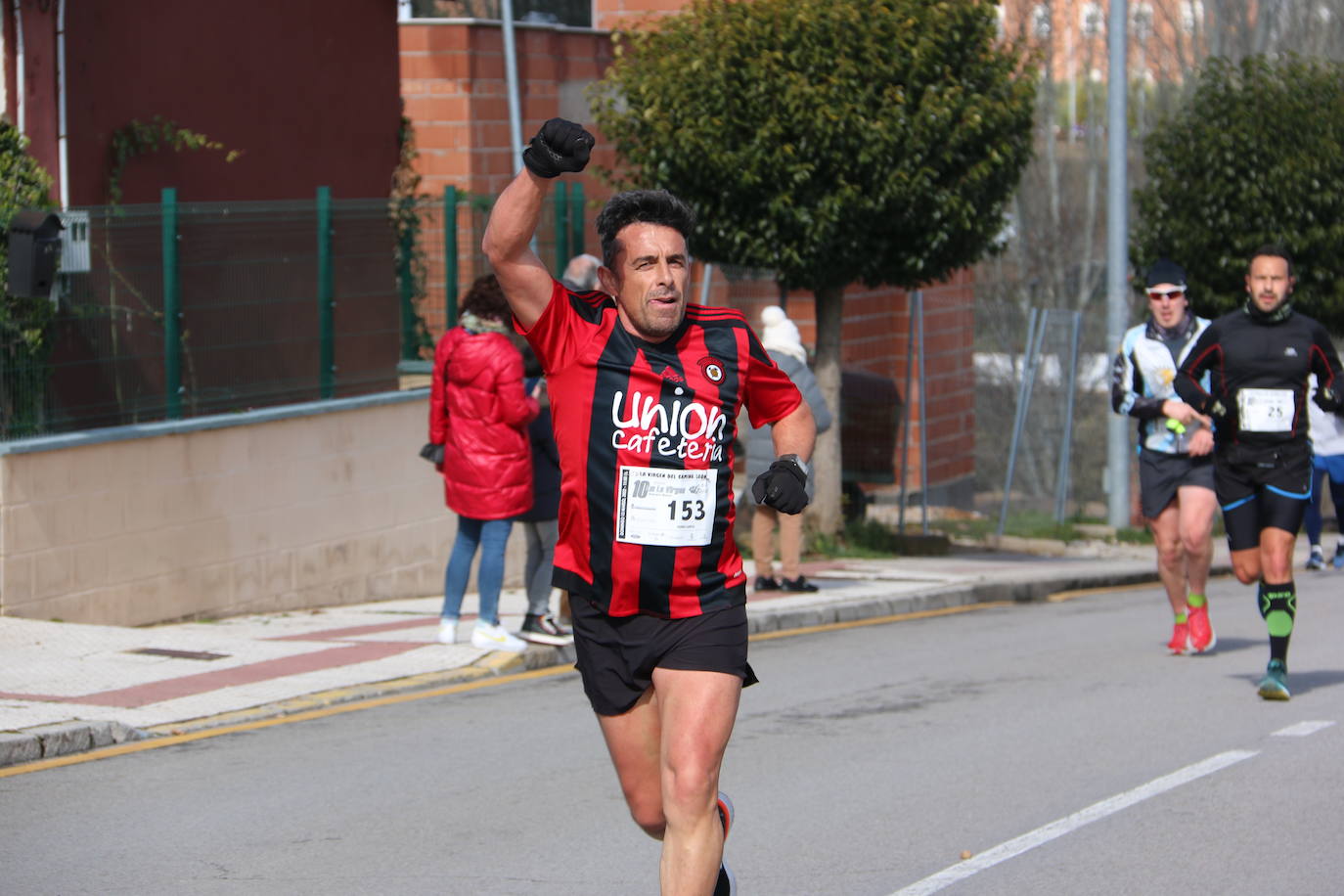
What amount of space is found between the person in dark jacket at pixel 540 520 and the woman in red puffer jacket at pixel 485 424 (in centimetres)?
24

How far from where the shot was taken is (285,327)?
43.8ft

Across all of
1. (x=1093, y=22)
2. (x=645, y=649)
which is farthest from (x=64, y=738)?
(x=1093, y=22)

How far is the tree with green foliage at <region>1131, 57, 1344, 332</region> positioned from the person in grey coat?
9.30m

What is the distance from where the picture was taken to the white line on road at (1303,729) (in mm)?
8484

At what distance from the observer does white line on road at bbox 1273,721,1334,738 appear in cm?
848

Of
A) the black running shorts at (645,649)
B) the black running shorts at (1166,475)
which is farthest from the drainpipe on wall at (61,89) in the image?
the black running shorts at (645,649)

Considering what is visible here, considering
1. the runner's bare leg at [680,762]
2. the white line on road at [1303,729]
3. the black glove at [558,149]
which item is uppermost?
the black glove at [558,149]

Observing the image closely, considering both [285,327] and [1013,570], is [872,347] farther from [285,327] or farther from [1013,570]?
[285,327]

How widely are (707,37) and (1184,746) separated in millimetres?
8844

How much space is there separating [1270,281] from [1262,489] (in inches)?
39.3

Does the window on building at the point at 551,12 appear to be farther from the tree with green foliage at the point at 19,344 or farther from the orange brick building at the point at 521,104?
the tree with green foliage at the point at 19,344

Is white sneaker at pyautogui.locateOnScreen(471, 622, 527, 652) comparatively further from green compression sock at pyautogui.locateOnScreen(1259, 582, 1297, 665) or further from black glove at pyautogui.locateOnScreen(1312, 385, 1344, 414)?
black glove at pyautogui.locateOnScreen(1312, 385, 1344, 414)

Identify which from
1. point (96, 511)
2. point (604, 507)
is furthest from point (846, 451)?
point (604, 507)

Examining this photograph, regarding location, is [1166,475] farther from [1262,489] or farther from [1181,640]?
[1262,489]
